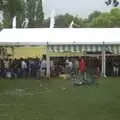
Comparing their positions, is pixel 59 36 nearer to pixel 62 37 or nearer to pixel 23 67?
pixel 62 37

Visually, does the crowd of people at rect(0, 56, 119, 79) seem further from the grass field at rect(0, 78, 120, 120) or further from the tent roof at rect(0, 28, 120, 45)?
the grass field at rect(0, 78, 120, 120)

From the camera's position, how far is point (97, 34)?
3431 centimetres

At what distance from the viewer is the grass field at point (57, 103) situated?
14.5 metres

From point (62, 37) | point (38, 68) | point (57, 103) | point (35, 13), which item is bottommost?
point (57, 103)

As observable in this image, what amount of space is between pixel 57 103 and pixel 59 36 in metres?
16.4

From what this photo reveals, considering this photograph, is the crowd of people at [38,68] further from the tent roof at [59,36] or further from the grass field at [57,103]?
the grass field at [57,103]

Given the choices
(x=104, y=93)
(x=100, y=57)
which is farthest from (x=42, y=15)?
(x=104, y=93)

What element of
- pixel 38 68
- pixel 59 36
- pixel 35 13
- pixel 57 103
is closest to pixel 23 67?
pixel 38 68

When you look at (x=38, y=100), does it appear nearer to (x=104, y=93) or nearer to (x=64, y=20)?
(x=104, y=93)

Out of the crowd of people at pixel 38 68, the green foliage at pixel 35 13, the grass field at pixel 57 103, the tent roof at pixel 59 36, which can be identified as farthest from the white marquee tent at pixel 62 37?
the green foliage at pixel 35 13

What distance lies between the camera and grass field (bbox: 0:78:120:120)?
14484 millimetres

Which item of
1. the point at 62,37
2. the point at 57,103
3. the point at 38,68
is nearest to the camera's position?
the point at 57,103

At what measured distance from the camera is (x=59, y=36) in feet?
112

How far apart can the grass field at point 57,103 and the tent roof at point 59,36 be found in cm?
728
